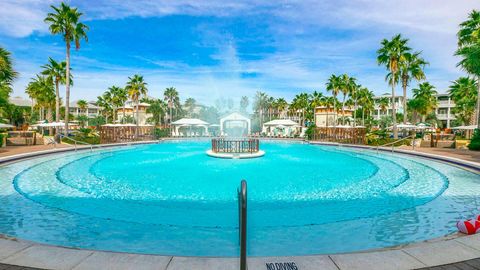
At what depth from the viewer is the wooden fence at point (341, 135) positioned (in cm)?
3294

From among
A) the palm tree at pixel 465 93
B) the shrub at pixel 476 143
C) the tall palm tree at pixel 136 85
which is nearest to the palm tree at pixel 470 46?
the shrub at pixel 476 143

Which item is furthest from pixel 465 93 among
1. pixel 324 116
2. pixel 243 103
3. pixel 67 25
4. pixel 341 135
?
pixel 243 103

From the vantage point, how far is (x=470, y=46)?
21.3 meters

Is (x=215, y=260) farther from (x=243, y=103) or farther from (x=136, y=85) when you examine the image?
(x=243, y=103)

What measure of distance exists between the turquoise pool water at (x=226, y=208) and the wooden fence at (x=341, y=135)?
1755 centimetres

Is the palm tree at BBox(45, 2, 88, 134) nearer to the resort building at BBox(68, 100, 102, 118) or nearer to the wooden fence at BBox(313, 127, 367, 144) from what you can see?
the wooden fence at BBox(313, 127, 367, 144)

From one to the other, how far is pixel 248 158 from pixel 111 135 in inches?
800

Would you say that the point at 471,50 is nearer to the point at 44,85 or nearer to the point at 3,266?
the point at 3,266

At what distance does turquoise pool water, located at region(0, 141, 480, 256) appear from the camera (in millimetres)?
6297

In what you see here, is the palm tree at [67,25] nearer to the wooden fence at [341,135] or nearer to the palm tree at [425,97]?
the wooden fence at [341,135]

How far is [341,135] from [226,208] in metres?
31.0

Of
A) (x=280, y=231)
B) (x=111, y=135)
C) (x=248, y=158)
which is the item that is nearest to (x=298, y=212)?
(x=280, y=231)

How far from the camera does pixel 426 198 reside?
Answer: 1001cm

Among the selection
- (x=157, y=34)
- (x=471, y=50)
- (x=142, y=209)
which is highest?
(x=157, y=34)
